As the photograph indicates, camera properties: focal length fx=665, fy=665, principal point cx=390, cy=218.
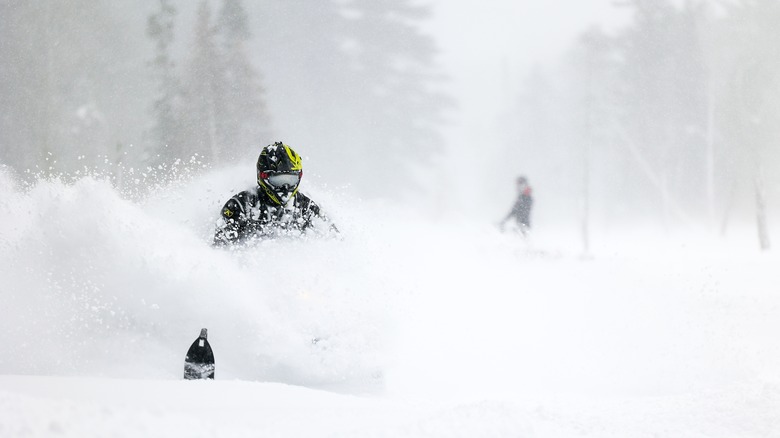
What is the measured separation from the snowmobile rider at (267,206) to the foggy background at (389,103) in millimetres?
15814

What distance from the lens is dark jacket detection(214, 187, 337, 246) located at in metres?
6.33

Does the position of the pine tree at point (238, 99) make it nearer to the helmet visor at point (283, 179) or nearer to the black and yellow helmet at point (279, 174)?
the black and yellow helmet at point (279, 174)

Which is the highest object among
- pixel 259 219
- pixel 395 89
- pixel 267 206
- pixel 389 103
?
pixel 395 89

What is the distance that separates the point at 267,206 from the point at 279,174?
366mm

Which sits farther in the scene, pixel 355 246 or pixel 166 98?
pixel 166 98

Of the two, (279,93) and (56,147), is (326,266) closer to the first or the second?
(56,147)

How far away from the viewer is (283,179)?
648 cm

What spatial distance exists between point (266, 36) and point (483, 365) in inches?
1297

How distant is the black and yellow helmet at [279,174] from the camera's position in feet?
21.2

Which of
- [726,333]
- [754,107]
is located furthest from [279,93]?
[726,333]

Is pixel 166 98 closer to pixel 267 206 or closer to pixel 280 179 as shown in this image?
Result: pixel 267 206

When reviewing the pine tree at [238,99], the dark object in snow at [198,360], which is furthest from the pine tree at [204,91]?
the dark object in snow at [198,360]

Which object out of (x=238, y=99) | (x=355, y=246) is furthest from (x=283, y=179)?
(x=238, y=99)

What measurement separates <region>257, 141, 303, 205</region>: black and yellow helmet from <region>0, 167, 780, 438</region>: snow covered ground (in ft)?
1.63
